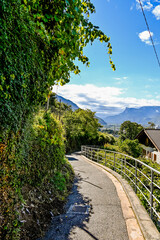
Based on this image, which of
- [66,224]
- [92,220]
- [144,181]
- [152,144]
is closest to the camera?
[66,224]

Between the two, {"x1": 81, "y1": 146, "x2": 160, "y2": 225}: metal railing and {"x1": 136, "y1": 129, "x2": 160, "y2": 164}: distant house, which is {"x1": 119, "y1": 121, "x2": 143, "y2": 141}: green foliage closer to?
{"x1": 136, "y1": 129, "x2": 160, "y2": 164}: distant house

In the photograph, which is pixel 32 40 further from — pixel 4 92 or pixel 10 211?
pixel 10 211

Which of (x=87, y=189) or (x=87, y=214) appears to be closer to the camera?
(x=87, y=214)

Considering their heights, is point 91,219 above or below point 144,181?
above

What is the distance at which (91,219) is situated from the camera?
11.3 ft

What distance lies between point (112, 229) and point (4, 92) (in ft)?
9.99

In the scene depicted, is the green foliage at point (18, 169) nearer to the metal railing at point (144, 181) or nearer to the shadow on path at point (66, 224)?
the shadow on path at point (66, 224)

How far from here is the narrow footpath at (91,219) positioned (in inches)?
113

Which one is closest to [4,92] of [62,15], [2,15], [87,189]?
[2,15]

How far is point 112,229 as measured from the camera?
303 centimetres

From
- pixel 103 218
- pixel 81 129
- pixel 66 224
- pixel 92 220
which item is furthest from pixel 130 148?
pixel 66 224

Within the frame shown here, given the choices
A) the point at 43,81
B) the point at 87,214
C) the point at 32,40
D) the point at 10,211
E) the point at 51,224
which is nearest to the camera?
the point at 10,211

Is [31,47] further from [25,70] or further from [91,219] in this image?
[91,219]

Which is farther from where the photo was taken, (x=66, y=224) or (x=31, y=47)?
(x=66, y=224)
